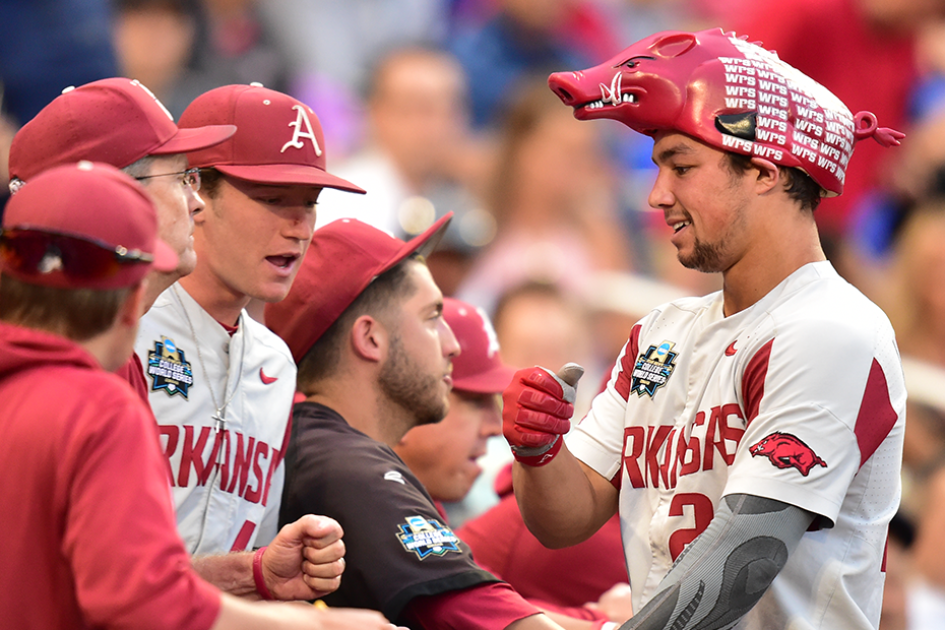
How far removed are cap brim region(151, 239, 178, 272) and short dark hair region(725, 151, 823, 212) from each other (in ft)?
4.73

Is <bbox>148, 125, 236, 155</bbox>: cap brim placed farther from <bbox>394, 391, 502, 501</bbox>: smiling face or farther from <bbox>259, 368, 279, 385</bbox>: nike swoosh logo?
<bbox>394, 391, 502, 501</bbox>: smiling face

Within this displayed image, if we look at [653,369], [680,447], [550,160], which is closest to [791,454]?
[680,447]

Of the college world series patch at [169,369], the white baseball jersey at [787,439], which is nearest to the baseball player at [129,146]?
the college world series patch at [169,369]

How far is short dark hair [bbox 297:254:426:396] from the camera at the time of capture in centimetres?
384

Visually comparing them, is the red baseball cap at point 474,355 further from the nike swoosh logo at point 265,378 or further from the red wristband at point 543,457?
the red wristband at point 543,457

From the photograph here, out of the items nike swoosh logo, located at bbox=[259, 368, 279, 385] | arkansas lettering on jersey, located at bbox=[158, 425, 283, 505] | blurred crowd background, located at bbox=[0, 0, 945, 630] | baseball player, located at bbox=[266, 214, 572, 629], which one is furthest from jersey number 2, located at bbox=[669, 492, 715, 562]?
blurred crowd background, located at bbox=[0, 0, 945, 630]

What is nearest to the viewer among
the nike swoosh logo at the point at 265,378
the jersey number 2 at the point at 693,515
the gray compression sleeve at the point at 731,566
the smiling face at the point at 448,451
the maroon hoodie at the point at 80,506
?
the maroon hoodie at the point at 80,506

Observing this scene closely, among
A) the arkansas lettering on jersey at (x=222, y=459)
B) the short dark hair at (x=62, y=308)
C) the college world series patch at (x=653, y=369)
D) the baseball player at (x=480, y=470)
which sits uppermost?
the short dark hair at (x=62, y=308)

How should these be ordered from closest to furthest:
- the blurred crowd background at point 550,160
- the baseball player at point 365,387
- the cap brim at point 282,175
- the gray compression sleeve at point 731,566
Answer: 1. the gray compression sleeve at point 731,566
2. the baseball player at point 365,387
3. the cap brim at point 282,175
4. the blurred crowd background at point 550,160

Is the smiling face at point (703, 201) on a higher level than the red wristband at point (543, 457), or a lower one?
higher

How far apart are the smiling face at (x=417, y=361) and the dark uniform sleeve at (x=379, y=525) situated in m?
0.35

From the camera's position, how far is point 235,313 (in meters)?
3.53

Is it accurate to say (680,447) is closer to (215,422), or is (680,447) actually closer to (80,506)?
(215,422)

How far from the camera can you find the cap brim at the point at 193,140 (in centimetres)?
296
